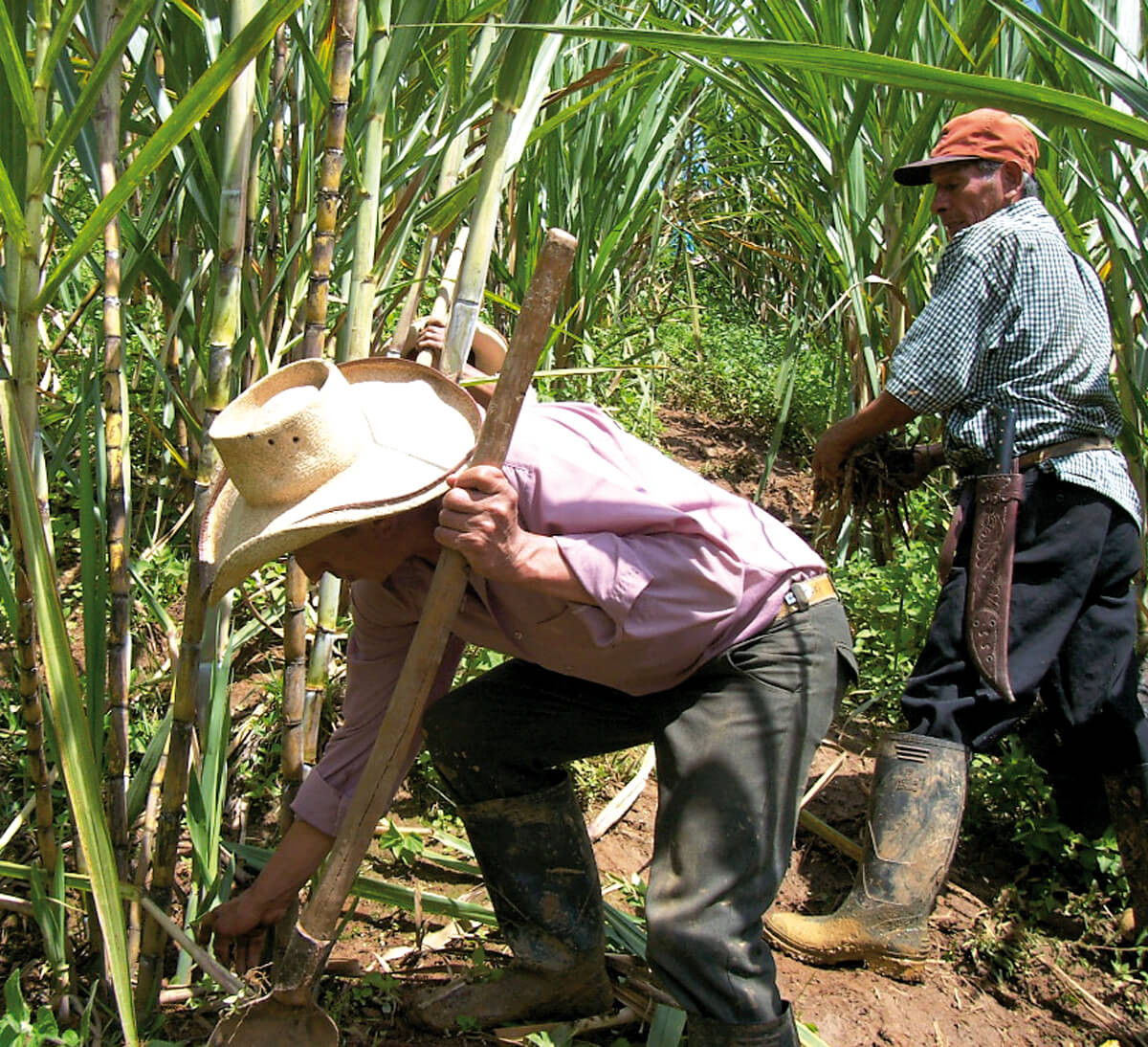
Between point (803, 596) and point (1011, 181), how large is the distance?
1.23m

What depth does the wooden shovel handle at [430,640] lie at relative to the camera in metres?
1.13

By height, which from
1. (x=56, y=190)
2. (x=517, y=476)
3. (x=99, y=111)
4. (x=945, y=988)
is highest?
(x=99, y=111)

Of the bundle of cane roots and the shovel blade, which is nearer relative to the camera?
the shovel blade

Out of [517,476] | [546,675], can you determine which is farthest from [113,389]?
[546,675]

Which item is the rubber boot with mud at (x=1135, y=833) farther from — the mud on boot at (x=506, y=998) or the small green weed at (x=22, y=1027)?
the small green weed at (x=22, y=1027)

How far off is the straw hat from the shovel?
0.36ft

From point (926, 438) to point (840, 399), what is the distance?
41 centimetres

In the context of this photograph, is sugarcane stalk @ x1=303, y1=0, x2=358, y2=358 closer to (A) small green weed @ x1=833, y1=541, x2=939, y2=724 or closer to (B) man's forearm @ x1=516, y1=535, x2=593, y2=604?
(B) man's forearm @ x1=516, y1=535, x2=593, y2=604

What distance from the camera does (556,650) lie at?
1.51m

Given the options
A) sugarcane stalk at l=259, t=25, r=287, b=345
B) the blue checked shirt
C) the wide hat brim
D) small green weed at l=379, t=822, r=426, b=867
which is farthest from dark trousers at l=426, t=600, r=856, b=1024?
the wide hat brim

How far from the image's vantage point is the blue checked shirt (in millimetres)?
2234

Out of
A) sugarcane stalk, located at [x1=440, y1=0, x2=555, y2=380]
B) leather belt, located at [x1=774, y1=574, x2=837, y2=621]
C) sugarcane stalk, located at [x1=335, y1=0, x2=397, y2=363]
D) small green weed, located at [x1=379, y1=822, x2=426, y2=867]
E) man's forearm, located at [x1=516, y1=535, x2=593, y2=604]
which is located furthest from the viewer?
small green weed, located at [x1=379, y1=822, x2=426, y2=867]

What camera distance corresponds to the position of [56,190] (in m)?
3.43

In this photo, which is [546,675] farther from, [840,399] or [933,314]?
[840,399]
